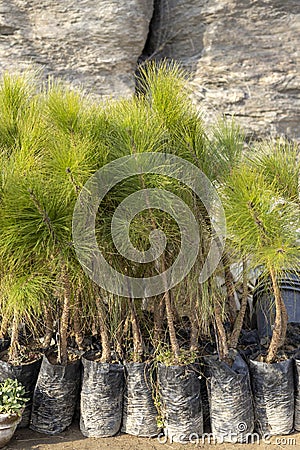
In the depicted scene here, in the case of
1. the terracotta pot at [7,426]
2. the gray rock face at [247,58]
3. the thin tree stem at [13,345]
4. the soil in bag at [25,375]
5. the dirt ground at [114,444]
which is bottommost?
the dirt ground at [114,444]

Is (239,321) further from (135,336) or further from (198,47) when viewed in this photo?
(198,47)

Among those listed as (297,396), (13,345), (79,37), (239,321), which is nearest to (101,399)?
(13,345)

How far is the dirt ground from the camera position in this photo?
1.82 metres

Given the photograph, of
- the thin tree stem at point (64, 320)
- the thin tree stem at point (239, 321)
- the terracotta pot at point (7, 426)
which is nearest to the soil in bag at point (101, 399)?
the thin tree stem at point (64, 320)

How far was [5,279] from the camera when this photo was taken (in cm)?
178

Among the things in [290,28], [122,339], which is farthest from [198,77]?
[122,339]

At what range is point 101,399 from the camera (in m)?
1.87

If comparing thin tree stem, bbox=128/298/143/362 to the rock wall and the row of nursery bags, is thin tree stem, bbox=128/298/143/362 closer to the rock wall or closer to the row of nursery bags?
the row of nursery bags

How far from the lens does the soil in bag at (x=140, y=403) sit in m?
1.88

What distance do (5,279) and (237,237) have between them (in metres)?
0.77

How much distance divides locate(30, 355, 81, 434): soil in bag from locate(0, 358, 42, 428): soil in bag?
30 mm

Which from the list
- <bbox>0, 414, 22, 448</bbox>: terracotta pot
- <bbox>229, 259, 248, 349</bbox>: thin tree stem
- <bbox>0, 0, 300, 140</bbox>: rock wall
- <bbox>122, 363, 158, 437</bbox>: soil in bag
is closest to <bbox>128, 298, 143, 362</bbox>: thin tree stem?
<bbox>122, 363, 158, 437</bbox>: soil in bag

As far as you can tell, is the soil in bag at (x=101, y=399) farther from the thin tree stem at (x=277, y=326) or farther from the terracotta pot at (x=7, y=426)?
the thin tree stem at (x=277, y=326)

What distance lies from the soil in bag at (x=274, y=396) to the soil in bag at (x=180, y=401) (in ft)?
0.70
